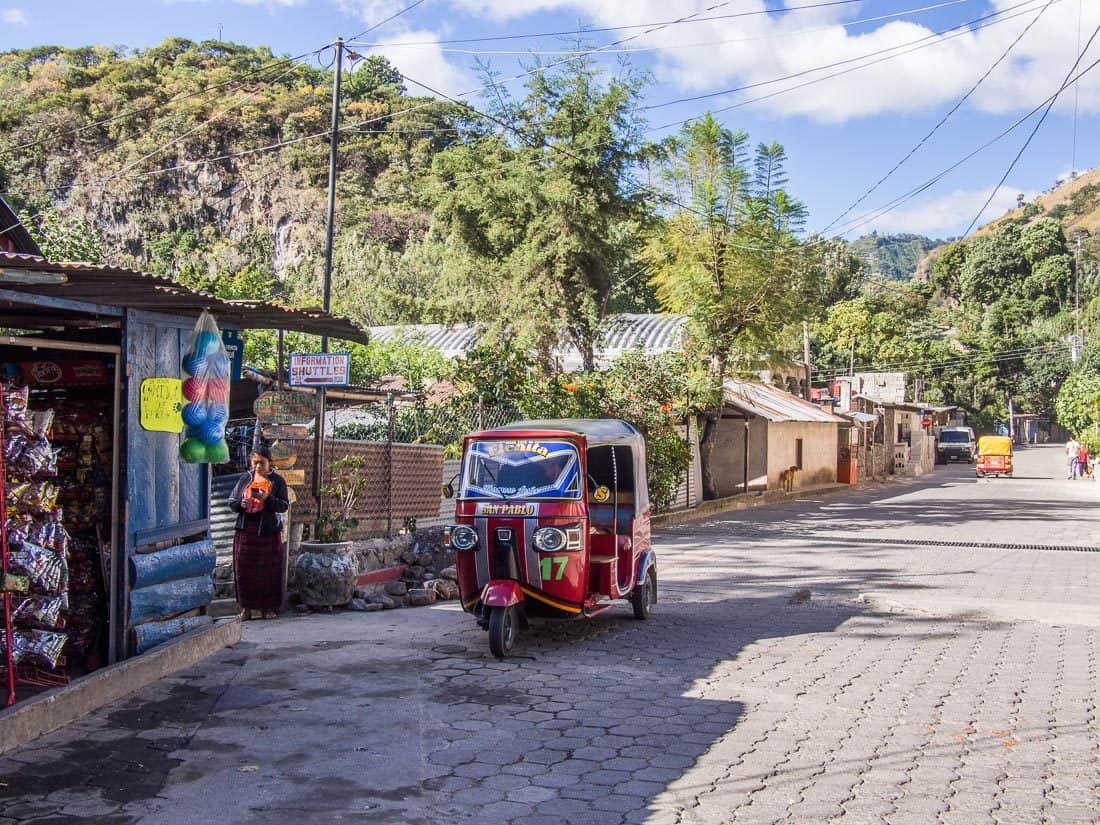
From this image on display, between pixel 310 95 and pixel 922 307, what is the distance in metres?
48.1

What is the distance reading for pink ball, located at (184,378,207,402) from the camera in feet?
24.8

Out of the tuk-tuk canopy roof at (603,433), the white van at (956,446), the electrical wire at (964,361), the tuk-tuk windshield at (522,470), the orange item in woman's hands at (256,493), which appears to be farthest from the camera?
the electrical wire at (964,361)

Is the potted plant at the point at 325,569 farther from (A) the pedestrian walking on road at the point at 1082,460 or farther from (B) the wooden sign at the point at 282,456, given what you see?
(A) the pedestrian walking on road at the point at 1082,460

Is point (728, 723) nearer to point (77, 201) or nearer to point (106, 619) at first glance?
point (106, 619)

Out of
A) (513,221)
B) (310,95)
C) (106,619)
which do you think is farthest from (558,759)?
(310,95)

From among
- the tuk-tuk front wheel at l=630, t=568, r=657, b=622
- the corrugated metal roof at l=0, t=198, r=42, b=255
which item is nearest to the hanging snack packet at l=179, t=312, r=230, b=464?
the tuk-tuk front wheel at l=630, t=568, r=657, b=622

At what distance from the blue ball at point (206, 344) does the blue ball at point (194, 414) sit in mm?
400

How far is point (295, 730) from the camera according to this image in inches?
237

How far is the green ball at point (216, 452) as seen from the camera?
25.5 feet

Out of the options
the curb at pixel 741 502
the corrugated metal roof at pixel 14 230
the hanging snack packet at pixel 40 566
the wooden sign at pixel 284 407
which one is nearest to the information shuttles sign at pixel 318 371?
the wooden sign at pixel 284 407

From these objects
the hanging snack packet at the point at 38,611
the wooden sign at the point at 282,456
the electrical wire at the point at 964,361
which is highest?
the electrical wire at the point at 964,361

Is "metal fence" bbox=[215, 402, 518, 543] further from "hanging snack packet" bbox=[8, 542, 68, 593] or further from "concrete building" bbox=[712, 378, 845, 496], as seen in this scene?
"concrete building" bbox=[712, 378, 845, 496]

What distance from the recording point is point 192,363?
752cm

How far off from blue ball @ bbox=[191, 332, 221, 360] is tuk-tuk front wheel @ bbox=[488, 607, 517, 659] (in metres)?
2.85
